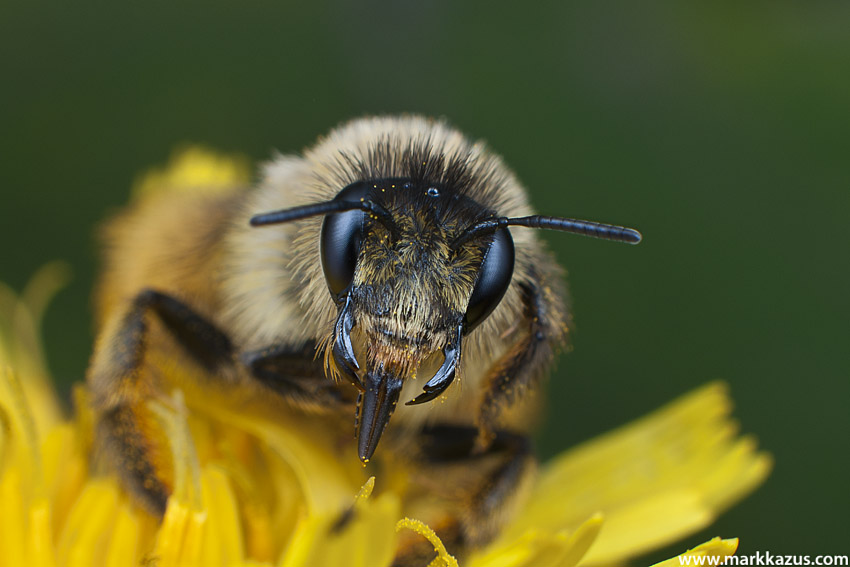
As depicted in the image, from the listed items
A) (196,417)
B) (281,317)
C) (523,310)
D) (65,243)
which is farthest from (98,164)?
(523,310)

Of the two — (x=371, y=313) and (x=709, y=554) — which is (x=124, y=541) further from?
(x=709, y=554)

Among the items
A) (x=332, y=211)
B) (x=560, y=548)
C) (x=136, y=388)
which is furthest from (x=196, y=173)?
(x=560, y=548)

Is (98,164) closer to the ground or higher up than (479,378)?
higher up

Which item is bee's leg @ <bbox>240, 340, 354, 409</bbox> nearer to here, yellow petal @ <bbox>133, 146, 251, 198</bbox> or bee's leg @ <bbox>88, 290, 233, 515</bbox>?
bee's leg @ <bbox>88, 290, 233, 515</bbox>

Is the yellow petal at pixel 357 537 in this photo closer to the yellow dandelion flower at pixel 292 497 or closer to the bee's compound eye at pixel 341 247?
the yellow dandelion flower at pixel 292 497

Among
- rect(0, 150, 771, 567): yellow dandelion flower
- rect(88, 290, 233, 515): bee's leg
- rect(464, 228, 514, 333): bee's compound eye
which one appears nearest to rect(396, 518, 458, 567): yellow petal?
rect(0, 150, 771, 567): yellow dandelion flower

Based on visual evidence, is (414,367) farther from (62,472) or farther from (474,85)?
(474,85)
